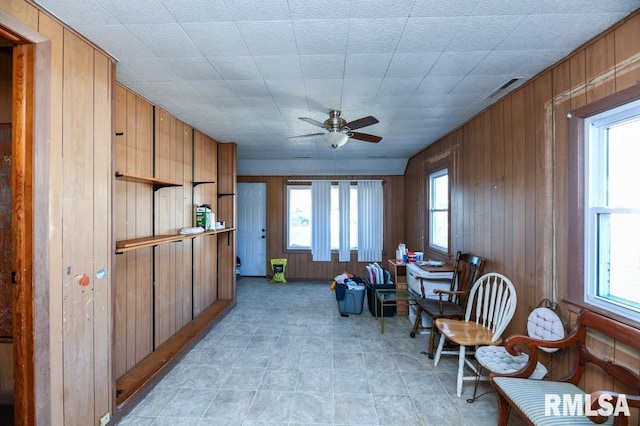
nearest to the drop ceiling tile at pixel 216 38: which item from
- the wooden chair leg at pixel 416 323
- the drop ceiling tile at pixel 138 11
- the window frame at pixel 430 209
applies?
the drop ceiling tile at pixel 138 11

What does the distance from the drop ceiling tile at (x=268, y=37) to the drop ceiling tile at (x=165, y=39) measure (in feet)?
1.20

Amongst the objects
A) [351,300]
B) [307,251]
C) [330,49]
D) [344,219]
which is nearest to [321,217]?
[344,219]

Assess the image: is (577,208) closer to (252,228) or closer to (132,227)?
(132,227)

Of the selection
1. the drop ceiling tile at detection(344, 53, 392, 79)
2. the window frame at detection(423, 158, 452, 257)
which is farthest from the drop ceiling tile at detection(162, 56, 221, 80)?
the window frame at detection(423, 158, 452, 257)

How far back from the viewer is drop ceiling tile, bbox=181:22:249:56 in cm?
154

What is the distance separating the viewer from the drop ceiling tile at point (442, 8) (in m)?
1.36

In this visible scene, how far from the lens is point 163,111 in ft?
9.36

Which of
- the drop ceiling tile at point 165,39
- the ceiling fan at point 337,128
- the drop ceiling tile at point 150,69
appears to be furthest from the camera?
the ceiling fan at point 337,128

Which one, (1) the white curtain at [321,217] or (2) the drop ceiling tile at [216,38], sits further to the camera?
(1) the white curtain at [321,217]

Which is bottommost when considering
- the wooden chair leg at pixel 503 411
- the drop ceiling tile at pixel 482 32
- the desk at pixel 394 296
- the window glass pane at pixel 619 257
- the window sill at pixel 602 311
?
the wooden chair leg at pixel 503 411

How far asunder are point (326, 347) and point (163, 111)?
3.02m

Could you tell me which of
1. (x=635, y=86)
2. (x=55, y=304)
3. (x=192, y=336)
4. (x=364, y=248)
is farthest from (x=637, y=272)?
(x=364, y=248)

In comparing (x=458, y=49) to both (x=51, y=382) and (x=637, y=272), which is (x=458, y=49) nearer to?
(x=637, y=272)

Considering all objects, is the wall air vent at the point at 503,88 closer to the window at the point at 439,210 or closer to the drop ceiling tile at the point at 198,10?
the window at the point at 439,210
